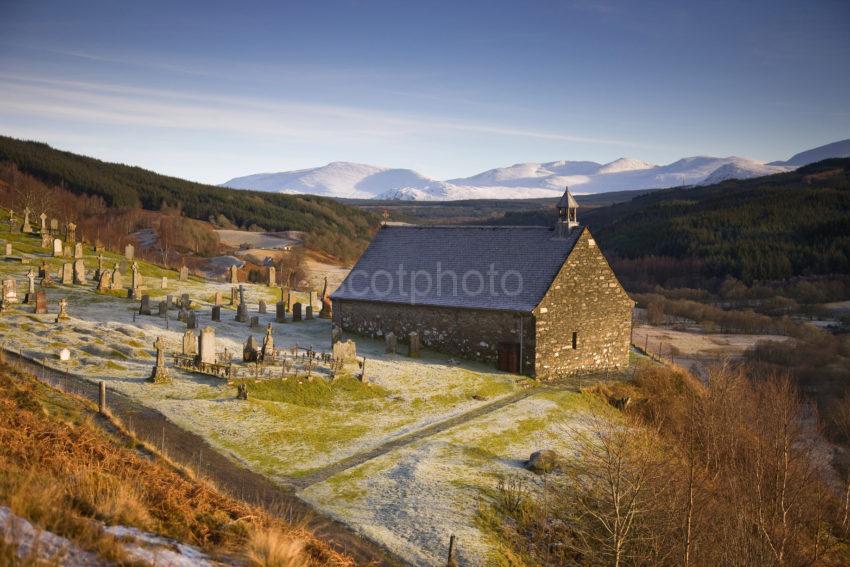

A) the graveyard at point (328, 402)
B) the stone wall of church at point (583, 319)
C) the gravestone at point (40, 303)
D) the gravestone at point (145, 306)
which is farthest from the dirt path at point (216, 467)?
the stone wall of church at point (583, 319)

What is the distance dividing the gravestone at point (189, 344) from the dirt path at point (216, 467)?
16.5 ft

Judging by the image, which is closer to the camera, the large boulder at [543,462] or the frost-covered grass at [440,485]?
the frost-covered grass at [440,485]

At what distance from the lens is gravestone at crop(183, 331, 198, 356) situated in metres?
28.9


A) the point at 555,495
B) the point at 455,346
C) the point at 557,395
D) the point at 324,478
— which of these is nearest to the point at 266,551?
the point at 324,478

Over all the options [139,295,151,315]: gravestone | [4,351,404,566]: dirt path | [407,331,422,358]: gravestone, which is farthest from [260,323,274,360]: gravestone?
[139,295,151,315]: gravestone

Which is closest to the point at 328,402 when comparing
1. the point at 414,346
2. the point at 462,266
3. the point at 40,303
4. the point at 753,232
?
the point at 414,346

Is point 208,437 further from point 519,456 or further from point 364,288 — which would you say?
point 364,288

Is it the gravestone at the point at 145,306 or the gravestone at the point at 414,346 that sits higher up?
the gravestone at the point at 145,306

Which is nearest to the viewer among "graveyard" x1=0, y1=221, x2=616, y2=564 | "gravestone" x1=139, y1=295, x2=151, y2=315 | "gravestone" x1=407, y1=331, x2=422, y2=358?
"graveyard" x1=0, y1=221, x2=616, y2=564

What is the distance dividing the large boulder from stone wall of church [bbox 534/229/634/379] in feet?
34.6

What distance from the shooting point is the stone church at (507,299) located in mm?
33375

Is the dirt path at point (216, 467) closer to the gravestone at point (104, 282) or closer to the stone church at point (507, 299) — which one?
the gravestone at point (104, 282)

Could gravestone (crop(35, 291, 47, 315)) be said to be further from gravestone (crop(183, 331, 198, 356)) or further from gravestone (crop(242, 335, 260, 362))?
gravestone (crop(242, 335, 260, 362))

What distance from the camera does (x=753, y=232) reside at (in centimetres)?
11669
